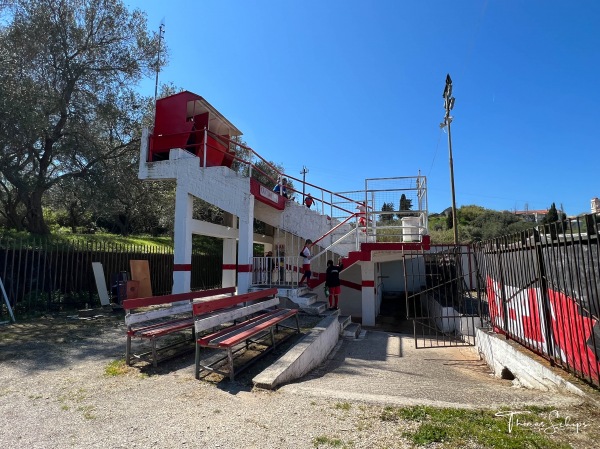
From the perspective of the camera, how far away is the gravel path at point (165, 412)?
125 inches

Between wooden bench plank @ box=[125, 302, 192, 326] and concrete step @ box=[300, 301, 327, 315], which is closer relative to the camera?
wooden bench plank @ box=[125, 302, 192, 326]

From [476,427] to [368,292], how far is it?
9.18 metres

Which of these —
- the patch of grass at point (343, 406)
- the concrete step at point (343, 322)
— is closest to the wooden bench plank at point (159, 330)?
the patch of grass at point (343, 406)

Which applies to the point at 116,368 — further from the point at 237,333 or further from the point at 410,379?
the point at 410,379

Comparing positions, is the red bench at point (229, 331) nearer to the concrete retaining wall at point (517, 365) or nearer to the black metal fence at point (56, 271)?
the concrete retaining wall at point (517, 365)

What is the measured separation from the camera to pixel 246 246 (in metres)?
10.7

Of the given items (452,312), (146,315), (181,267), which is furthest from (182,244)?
(452,312)

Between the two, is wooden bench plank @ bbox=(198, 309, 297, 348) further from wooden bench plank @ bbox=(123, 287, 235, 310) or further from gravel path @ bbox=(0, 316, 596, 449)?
wooden bench plank @ bbox=(123, 287, 235, 310)

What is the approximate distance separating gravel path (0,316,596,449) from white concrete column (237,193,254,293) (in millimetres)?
5143

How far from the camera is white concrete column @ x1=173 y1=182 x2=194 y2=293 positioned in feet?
34.4

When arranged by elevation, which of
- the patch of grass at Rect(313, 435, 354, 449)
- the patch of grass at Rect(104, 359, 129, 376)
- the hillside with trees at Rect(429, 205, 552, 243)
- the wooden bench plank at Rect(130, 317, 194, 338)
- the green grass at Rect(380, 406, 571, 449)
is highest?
the hillside with trees at Rect(429, 205, 552, 243)

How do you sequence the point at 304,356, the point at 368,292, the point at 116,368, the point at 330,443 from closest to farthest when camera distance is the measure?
the point at 330,443 → the point at 116,368 → the point at 304,356 → the point at 368,292

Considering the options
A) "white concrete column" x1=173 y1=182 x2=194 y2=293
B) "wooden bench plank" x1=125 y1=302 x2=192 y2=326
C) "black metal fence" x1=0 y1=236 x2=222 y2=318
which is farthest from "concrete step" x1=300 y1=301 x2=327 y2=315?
"black metal fence" x1=0 y1=236 x2=222 y2=318

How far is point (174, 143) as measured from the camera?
1145 cm
